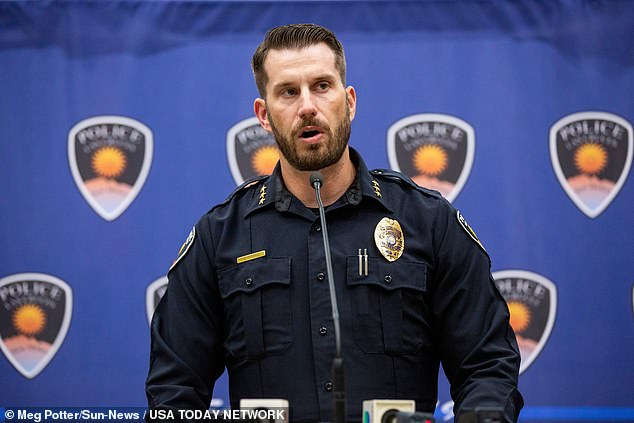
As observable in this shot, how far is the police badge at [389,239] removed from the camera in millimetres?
2422

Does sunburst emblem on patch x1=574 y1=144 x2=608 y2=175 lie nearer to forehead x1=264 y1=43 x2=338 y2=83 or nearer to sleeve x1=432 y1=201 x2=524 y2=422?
sleeve x1=432 y1=201 x2=524 y2=422

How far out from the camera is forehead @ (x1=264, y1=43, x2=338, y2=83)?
7.85 ft

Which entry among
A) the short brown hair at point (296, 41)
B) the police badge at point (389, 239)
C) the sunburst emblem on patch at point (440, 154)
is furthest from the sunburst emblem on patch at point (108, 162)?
the police badge at point (389, 239)

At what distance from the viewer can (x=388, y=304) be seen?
2.38 m

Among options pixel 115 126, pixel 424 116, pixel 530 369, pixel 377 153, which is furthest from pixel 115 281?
pixel 530 369

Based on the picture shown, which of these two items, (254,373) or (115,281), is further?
(115,281)

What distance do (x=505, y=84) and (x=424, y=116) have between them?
328 mm

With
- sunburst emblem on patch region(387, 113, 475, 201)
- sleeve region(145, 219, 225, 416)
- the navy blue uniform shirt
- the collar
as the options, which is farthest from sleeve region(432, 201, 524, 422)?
sunburst emblem on patch region(387, 113, 475, 201)

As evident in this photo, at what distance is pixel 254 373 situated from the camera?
7.86 ft

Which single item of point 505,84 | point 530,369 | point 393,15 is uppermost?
point 393,15

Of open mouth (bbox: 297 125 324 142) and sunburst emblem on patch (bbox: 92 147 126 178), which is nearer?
open mouth (bbox: 297 125 324 142)

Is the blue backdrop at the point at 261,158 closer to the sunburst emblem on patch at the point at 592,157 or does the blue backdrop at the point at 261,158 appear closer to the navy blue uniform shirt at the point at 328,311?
the sunburst emblem on patch at the point at 592,157

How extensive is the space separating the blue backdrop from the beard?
1102mm

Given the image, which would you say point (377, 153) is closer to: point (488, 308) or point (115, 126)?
point (115, 126)
